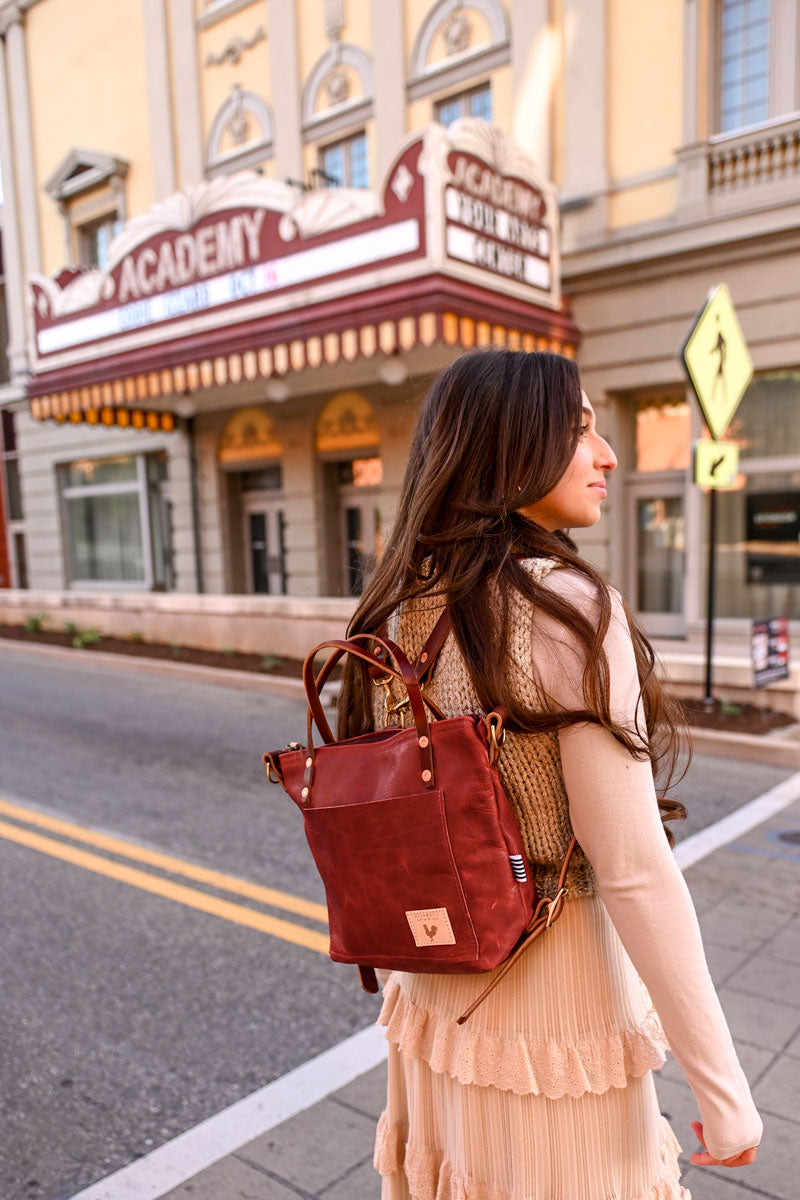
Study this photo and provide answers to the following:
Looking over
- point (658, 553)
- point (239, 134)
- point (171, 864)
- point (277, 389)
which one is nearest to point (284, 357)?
point (277, 389)

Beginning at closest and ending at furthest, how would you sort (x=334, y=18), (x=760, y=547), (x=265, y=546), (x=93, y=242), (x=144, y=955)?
1. (x=144, y=955)
2. (x=760, y=547)
3. (x=334, y=18)
4. (x=265, y=546)
5. (x=93, y=242)

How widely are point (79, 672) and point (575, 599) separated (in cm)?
1169

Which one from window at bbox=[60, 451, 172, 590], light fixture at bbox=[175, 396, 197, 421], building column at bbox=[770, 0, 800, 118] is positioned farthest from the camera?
window at bbox=[60, 451, 172, 590]

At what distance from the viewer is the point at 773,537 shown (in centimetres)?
1069

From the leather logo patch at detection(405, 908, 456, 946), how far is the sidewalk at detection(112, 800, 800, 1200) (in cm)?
157

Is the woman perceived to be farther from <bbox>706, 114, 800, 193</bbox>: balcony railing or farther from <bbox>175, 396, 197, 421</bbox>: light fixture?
<bbox>175, 396, 197, 421</bbox>: light fixture

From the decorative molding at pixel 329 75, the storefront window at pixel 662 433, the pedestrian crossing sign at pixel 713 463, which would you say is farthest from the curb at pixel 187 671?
the decorative molding at pixel 329 75

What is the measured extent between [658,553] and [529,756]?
11188 millimetres

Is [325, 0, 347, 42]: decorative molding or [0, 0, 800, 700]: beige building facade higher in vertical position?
[325, 0, 347, 42]: decorative molding

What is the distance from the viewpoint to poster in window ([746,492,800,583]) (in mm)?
10516

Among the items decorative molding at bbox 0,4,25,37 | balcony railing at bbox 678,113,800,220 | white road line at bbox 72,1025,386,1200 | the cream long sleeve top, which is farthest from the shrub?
decorative molding at bbox 0,4,25,37

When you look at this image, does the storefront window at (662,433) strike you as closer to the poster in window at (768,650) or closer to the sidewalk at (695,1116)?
the poster in window at (768,650)

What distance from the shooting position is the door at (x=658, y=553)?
1163 cm

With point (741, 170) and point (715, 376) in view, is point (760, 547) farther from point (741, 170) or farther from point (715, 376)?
point (741, 170)
